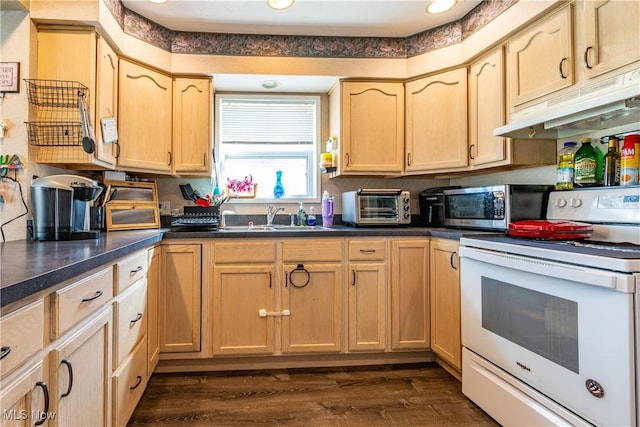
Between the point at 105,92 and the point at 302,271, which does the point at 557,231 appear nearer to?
the point at 302,271

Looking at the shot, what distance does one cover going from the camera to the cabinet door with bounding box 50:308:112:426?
952 mm

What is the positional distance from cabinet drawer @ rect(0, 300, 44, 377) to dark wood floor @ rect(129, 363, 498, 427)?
3.67ft

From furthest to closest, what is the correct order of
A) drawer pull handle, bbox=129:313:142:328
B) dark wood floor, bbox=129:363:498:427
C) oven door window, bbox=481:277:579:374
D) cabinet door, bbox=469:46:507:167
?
cabinet door, bbox=469:46:507:167
dark wood floor, bbox=129:363:498:427
drawer pull handle, bbox=129:313:142:328
oven door window, bbox=481:277:579:374

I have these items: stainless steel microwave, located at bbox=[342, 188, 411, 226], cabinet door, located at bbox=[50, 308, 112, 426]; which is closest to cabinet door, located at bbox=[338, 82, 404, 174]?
stainless steel microwave, located at bbox=[342, 188, 411, 226]

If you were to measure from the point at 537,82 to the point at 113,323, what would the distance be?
92.8 inches

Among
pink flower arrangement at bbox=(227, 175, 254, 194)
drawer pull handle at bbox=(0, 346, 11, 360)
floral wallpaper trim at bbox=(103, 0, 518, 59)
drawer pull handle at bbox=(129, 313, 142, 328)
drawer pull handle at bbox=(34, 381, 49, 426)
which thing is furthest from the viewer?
pink flower arrangement at bbox=(227, 175, 254, 194)

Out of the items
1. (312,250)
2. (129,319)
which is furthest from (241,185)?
(129,319)

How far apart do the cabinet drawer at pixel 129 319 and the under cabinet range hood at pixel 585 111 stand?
2.04 metres

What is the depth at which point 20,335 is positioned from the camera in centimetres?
78

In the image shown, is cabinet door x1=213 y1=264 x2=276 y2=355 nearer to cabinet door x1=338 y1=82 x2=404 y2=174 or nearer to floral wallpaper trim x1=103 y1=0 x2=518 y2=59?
cabinet door x1=338 y1=82 x2=404 y2=174

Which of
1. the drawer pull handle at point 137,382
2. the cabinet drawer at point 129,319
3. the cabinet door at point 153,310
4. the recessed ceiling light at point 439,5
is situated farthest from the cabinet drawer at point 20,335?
the recessed ceiling light at point 439,5

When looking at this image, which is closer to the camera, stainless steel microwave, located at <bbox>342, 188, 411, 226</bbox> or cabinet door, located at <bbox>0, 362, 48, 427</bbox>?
cabinet door, located at <bbox>0, 362, 48, 427</bbox>

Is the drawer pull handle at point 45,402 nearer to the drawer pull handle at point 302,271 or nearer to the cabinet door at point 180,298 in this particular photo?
the cabinet door at point 180,298

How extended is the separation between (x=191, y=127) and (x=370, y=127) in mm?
1316
